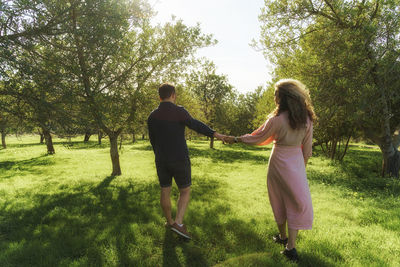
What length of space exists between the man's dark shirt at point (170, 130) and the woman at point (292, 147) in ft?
4.42

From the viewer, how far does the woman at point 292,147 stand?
136 inches

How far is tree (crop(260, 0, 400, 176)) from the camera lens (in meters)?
8.74

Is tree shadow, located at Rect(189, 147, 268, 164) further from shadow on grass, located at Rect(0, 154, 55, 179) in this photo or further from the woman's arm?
the woman's arm

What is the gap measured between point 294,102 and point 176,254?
3.14 meters

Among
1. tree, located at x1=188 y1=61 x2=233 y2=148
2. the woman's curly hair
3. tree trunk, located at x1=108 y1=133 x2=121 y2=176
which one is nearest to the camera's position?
the woman's curly hair

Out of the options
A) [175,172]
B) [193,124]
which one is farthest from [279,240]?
[193,124]

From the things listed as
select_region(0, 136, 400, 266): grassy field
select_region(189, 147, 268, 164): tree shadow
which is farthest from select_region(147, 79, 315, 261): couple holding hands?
select_region(189, 147, 268, 164): tree shadow

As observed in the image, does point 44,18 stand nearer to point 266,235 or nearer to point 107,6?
point 107,6

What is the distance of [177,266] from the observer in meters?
3.48

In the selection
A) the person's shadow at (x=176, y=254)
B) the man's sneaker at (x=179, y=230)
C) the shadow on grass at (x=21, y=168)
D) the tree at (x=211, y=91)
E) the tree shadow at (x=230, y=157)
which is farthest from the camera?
the tree at (x=211, y=91)

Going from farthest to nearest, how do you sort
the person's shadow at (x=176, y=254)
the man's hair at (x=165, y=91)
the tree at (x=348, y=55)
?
the tree at (x=348, y=55) → the man's hair at (x=165, y=91) → the person's shadow at (x=176, y=254)

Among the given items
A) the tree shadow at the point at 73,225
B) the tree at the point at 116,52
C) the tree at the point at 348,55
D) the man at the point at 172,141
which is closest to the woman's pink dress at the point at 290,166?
the man at the point at 172,141

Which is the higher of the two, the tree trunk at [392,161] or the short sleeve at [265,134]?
the short sleeve at [265,134]

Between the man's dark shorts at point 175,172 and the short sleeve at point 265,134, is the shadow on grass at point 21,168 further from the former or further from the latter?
the short sleeve at point 265,134
